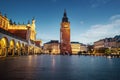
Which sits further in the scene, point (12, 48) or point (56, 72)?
point (12, 48)

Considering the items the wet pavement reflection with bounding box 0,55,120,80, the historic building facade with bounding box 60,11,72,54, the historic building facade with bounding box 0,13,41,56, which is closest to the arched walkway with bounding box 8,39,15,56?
the historic building facade with bounding box 0,13,41,56

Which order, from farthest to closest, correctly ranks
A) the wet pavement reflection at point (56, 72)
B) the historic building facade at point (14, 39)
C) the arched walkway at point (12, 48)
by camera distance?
1. the arched walkway at point (12, 48)
2. the historic building facade at point (14, 39)
3. the wet pavement reflection at point (56, 72)

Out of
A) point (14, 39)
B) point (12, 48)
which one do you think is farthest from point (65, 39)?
point (14, 39)

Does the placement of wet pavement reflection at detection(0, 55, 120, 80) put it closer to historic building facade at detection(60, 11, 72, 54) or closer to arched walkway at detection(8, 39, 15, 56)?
arched walkway at detection(8, 39, 15, 56)

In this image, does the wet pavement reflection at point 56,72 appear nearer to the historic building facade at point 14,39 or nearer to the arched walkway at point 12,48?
the historic building facade at point 14,39

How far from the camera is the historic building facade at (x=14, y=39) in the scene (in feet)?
184

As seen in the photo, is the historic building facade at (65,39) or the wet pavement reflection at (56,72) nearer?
the wet pavement reflection at (56,72)

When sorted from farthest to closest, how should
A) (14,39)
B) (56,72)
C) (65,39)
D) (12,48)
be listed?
1. (65,39)
2. (12,48)
3. (14,39)
4. (56,72)

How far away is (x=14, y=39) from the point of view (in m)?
62.9

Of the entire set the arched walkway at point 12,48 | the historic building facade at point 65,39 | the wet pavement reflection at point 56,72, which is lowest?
the wet pavement reflection at point 56,72

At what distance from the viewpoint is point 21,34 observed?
115 metres

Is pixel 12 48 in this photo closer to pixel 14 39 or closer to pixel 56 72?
pixel 14 39

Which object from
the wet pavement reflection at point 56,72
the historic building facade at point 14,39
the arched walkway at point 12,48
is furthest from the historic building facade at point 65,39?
the wet pavement reflection at point 56,72

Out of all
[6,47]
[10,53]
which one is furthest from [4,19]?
[6,47]
